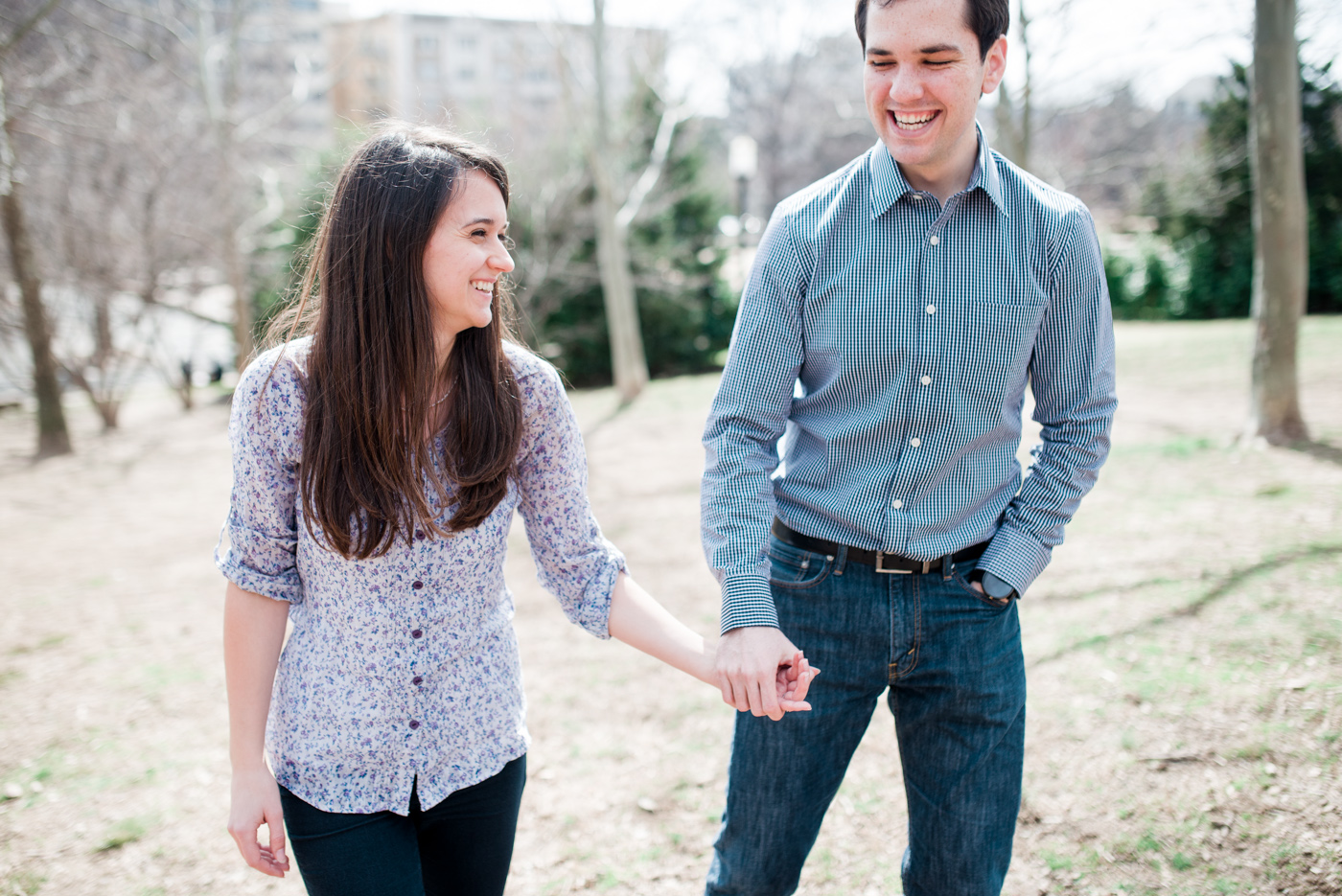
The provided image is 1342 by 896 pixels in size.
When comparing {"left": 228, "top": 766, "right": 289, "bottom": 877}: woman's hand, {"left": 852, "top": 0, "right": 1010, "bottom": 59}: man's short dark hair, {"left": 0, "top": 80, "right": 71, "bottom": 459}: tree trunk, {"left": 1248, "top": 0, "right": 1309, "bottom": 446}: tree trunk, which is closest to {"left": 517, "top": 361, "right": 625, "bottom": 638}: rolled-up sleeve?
{"left": 228, "top": 766, "right": 289, "bottom": 877}: woman's hand

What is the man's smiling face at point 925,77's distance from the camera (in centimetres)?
180

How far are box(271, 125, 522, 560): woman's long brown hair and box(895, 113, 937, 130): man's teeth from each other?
815 millimetres

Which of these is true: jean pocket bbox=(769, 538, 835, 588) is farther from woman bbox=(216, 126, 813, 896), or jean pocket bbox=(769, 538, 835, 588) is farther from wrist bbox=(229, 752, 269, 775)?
wrist bbox=(229, 752, 269, 775)

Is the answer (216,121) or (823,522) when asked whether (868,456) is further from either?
(216,121)

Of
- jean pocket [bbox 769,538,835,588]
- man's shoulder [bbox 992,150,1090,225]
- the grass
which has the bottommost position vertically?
the grass

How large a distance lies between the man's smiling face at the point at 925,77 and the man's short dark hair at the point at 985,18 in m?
0.01

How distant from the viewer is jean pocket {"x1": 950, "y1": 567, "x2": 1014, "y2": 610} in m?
1.96

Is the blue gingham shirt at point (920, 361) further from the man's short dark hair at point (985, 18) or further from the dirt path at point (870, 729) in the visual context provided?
the dirt path at point (870, 729)

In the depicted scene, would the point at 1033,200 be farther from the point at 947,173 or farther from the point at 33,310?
the point at 33,310

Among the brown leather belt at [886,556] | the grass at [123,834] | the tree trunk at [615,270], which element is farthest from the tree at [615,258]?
the brown leather belt at [886,556]

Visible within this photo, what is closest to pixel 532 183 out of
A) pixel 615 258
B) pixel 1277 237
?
pixel 615 258

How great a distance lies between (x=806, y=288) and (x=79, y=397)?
797 inches

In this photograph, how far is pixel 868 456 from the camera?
1.96 m

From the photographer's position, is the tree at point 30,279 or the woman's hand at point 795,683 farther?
the tree at point 30,279
